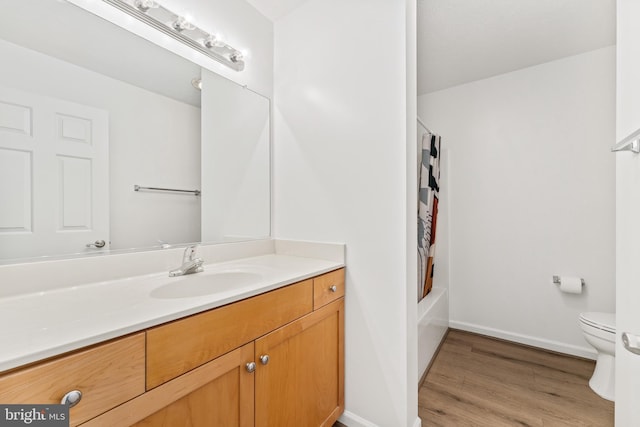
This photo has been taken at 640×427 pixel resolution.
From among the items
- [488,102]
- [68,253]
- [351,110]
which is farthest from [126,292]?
[488,102]

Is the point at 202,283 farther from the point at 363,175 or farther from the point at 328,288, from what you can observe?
the point at 363,175

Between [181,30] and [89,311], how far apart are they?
4.22 feet

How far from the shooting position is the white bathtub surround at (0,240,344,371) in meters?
0.58

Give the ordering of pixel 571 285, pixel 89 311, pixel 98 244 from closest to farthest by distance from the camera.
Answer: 1. pixel 89 311
2. pixel 98 244
3. pixel 571 285

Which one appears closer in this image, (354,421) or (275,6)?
(354,421)

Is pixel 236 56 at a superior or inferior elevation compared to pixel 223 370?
superior

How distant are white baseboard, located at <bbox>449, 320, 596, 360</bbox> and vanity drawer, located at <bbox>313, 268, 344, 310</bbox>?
72.6 inches

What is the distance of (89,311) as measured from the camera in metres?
0.73

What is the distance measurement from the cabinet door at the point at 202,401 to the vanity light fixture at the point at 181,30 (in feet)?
4.72

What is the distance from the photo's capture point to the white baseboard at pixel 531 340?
208 cm

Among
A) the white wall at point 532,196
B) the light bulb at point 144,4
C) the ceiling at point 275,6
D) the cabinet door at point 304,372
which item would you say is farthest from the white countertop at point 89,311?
the white wall at point 532,196

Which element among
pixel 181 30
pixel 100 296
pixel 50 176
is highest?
pixel 181 30
